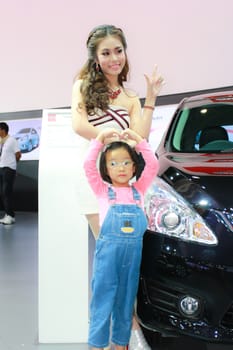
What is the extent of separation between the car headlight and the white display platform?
1.92 feet

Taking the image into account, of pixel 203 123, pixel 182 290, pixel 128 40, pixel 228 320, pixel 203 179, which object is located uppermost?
pixel 128 40

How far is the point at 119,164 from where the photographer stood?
5.32 ft

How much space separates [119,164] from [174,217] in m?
0.29

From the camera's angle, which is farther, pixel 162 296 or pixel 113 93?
pixel 113 93

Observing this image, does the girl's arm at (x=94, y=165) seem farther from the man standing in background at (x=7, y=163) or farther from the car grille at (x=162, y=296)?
the man standing in background at (x=7, y=163)

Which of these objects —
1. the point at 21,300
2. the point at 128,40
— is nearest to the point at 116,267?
the point at 21,300

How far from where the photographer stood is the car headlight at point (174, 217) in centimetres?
149

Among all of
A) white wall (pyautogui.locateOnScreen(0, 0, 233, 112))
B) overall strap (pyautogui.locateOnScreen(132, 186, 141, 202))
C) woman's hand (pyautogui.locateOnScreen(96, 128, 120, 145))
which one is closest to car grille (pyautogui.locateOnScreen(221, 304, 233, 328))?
overall strap (pyautogui.locateOnScreen(132, 186, 141, 202))

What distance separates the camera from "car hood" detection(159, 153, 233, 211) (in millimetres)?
1509

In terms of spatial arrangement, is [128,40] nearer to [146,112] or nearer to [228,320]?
[146,112]

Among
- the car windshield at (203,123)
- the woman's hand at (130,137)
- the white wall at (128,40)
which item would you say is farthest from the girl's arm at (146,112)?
the white wall at (128,40)

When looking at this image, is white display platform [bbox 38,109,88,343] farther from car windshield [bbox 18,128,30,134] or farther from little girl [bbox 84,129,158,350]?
car windshield [bbox 18,128,30,134]

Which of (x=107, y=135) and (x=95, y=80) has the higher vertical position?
(x=95, y=80)

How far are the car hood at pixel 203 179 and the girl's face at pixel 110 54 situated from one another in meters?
0.46
